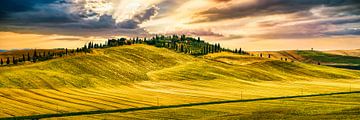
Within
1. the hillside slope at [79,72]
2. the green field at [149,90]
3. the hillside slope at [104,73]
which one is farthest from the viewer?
the hillside slope at [104,73]

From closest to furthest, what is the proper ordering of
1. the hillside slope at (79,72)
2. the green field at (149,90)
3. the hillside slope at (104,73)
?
the green field at (149,90), the hillside slope at (79,72), the hillside slope at (104,73)

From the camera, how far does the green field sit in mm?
→ 70750

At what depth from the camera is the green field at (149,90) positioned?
7075cm

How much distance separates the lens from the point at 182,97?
104000 mm

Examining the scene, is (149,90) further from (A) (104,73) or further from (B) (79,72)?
(B) (79,72)

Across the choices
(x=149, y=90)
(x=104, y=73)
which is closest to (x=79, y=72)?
(x=104, y=73)

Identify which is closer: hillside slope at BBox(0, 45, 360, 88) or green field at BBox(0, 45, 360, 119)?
green field at BBox(0, 45, 360, 119)

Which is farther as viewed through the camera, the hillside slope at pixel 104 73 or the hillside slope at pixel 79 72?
the hillside slope at pixel 104 73

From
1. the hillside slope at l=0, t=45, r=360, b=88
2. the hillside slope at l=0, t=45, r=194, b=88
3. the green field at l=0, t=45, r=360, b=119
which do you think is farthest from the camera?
the hillside slope at l=0, t=45, r=360, b=88

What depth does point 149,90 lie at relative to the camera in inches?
4865

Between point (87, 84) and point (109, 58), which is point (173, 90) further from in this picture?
point (109, 58)

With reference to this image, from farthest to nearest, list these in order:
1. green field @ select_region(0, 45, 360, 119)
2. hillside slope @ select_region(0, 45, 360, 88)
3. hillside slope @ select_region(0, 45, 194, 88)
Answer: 1. hillside slope @ select_region(0, 45, 360, 88)
2. hillside slope @ select_region(0, 45, 194, 88)
3. green field @ select_region(0, 45, 360, 119)

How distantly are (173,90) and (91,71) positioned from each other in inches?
1684

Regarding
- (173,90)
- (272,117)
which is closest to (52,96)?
(173,90)
